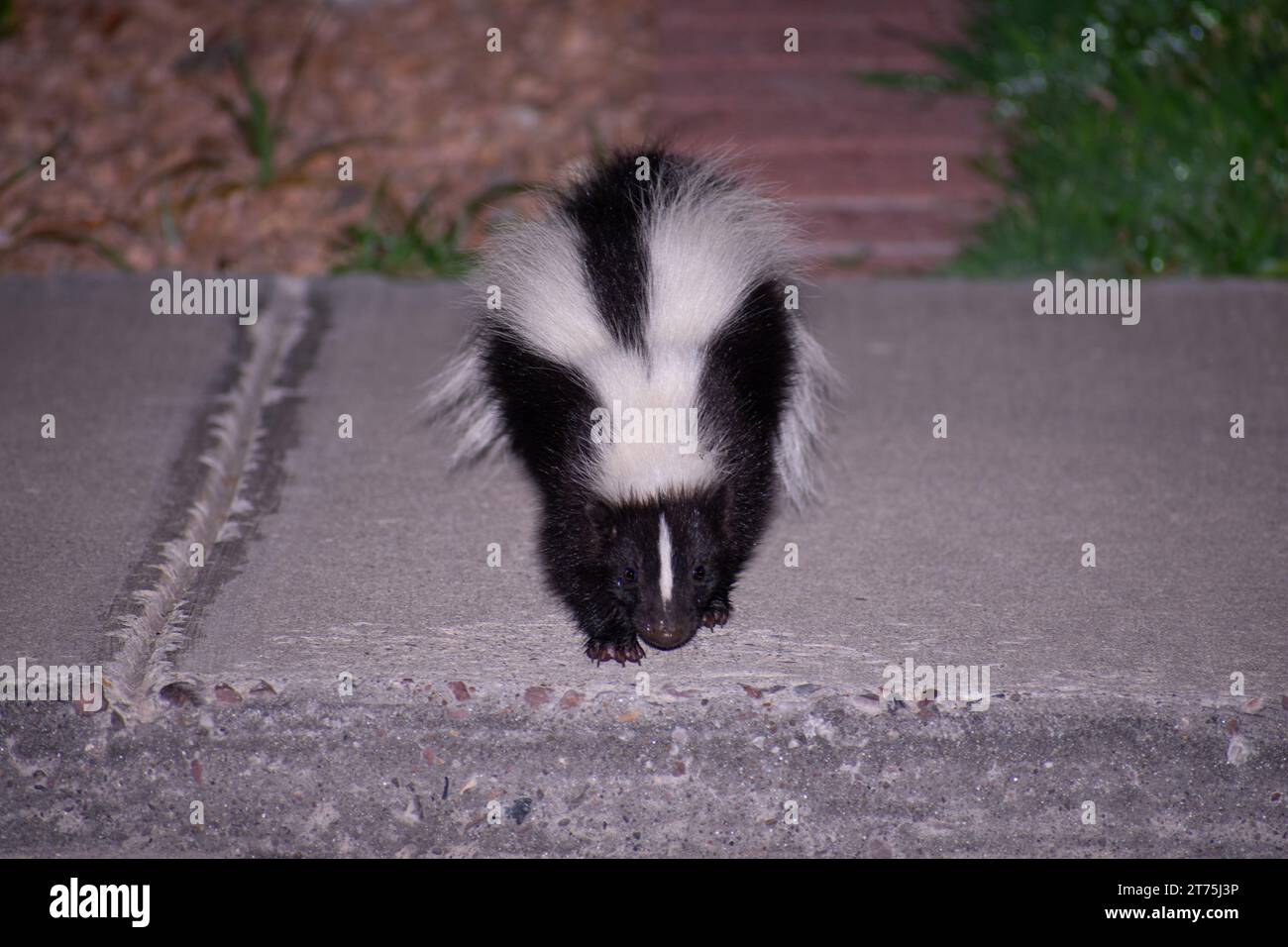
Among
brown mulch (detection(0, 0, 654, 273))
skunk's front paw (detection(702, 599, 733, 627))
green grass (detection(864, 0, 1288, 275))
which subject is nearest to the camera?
skunk's front paw (detection(702, 599, 733, 627))

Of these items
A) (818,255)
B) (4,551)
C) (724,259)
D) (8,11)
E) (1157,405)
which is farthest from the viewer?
(8,11)

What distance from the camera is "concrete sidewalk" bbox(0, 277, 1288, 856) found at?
129 inches

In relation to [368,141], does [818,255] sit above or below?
below

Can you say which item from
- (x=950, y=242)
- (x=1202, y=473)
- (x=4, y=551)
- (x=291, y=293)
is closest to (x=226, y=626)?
(x=4, y=551)

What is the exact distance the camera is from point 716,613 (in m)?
3.78

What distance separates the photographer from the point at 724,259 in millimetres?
4133

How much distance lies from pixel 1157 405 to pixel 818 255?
232 cm

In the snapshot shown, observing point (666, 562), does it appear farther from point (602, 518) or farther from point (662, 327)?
point (662, 327)

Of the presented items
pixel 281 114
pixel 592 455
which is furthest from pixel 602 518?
pixel 281 114

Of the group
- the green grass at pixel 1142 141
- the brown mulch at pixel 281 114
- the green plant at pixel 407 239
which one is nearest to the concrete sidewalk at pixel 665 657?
the green plant at pixel 407 239

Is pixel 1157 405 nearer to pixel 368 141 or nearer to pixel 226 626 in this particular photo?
pixel 226 626

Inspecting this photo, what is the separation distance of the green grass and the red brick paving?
0.26m

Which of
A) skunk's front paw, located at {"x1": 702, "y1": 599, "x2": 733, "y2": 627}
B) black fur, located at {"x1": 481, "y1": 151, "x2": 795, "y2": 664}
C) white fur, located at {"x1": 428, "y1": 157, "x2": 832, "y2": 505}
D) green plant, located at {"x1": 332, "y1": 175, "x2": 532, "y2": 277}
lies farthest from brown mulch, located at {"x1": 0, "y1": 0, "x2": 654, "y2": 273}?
skunk's front paw, located at {"x1": 702, "y1": 599, "x2": 733, "y2": 627}

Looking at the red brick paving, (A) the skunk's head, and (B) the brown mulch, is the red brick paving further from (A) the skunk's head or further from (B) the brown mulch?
(A) the skunk's head
